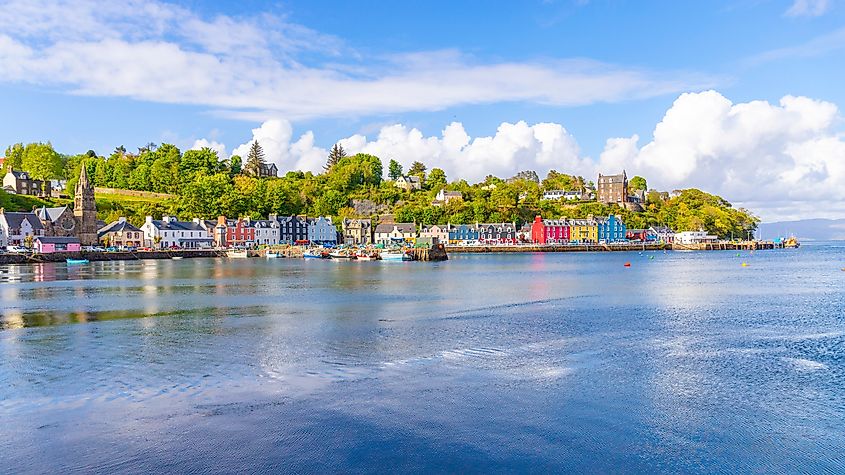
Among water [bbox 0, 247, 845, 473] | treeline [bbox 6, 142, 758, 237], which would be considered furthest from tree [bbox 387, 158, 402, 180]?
water [bbox 0, 247, 845, 473]

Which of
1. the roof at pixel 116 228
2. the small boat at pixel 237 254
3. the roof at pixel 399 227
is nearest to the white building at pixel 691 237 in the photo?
the roof at pixel 399 227

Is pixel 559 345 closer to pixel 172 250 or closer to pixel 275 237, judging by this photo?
pixel 172 250

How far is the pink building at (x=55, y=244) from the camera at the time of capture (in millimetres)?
85500

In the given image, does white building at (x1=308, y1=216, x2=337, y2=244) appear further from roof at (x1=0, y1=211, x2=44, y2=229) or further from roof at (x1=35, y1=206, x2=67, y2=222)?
roof at (x1=0, y1=211, x2=44, y2=229)

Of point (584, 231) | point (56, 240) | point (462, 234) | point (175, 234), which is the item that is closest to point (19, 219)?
point (56, 240)

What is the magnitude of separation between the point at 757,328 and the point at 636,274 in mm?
34595

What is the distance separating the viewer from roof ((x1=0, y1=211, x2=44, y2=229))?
90625mm

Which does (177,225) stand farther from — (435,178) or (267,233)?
(435,178)

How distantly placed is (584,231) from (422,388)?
123 meters

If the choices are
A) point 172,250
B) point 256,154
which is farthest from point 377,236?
point 256,154

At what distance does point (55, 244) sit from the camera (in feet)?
285

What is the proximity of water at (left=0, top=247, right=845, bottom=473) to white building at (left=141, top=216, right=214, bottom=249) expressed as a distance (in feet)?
244

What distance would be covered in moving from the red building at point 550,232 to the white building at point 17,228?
85.4m

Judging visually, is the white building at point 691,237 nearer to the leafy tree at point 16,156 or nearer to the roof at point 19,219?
the roof at point 19,219
